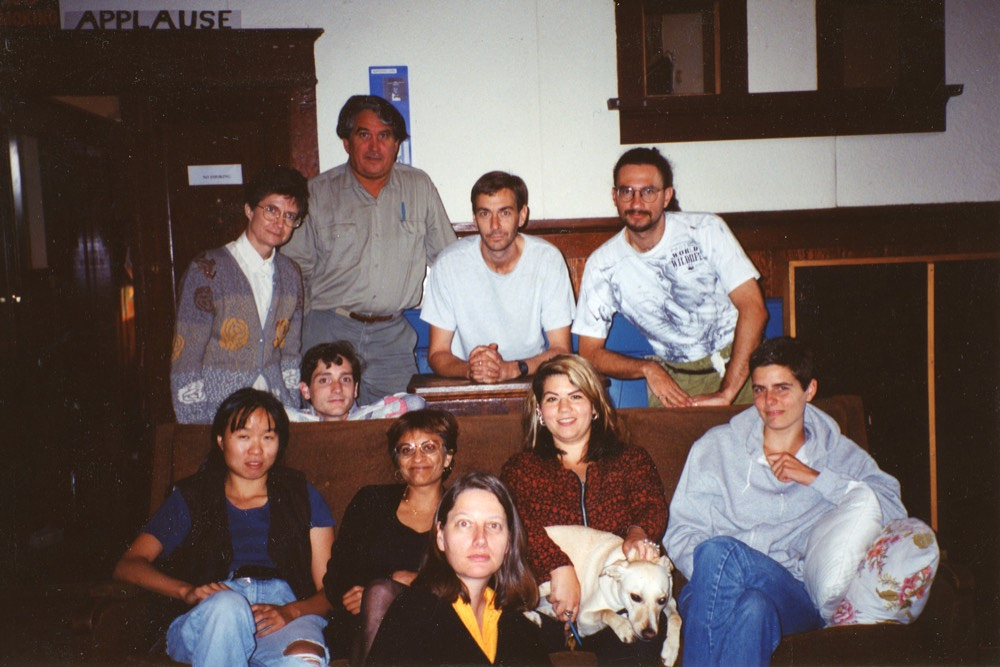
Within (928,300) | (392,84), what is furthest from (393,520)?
(928,300)

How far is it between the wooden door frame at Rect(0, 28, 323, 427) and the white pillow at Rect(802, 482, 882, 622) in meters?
3.04

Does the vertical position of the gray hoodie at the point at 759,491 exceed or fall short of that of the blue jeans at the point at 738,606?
it exceeds it

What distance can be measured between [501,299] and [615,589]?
1.55m

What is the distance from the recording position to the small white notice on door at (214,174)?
398cm

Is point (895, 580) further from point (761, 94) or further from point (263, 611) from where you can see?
point (761, 94)

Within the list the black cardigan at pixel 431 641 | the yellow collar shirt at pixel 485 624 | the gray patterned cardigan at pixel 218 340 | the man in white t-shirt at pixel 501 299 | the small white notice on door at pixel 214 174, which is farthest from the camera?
the small white notice on door at pixel 214 174

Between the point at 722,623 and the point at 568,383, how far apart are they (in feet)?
2.62

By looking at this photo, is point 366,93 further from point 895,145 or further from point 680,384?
point 895,145

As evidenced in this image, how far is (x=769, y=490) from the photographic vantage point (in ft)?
7.33

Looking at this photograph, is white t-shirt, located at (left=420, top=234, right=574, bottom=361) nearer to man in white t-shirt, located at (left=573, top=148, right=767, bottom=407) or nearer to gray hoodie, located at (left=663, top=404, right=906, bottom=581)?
man in white t-shirt, located at (left=573, top=148, right=767, bottom=407)

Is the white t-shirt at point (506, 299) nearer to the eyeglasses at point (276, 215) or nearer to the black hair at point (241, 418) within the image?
the eyeglasses at point (276, 215)

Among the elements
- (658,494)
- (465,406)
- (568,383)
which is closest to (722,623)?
(658,494)

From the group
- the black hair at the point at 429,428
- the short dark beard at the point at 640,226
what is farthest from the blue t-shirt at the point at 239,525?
the short dark beard at the point at 640,226

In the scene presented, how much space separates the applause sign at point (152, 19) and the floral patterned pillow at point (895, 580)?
378cm
